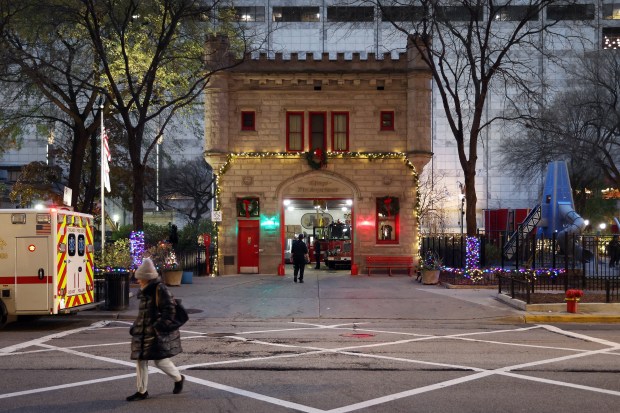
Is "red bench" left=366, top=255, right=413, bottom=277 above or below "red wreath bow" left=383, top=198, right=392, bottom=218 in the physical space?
below

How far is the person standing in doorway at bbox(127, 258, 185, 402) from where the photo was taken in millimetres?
7969

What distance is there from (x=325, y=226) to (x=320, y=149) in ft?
19.7

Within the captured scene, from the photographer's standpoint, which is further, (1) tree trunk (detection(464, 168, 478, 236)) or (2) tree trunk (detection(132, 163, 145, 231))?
(1) tree trunk (detection(464, 168, 478, 236))

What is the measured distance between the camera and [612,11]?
64.5 meters

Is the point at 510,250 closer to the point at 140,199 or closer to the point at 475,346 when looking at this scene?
the point at 140,199

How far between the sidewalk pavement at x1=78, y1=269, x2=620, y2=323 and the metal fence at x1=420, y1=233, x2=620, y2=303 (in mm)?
804

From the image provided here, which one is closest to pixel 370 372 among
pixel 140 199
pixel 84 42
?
pixel 140 199

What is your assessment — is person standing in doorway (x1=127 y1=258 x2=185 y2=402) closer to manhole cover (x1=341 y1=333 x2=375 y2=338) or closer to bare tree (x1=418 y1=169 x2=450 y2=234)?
manhole cover (x1=341 y1=333 x2=375 y2=338)

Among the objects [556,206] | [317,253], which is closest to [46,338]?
[317,253]

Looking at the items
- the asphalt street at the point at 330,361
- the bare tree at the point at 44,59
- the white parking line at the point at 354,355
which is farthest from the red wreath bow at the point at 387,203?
the white parking line at the point at 354,355

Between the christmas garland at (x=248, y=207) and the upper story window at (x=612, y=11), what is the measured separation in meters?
48.8

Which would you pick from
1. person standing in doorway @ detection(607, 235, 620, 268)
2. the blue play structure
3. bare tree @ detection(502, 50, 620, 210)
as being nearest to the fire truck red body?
the blue play structure

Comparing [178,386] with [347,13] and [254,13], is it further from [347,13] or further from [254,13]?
[254,13]

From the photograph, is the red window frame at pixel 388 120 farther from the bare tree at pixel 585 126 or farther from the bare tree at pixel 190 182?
the bare tree at pixel 190 182
